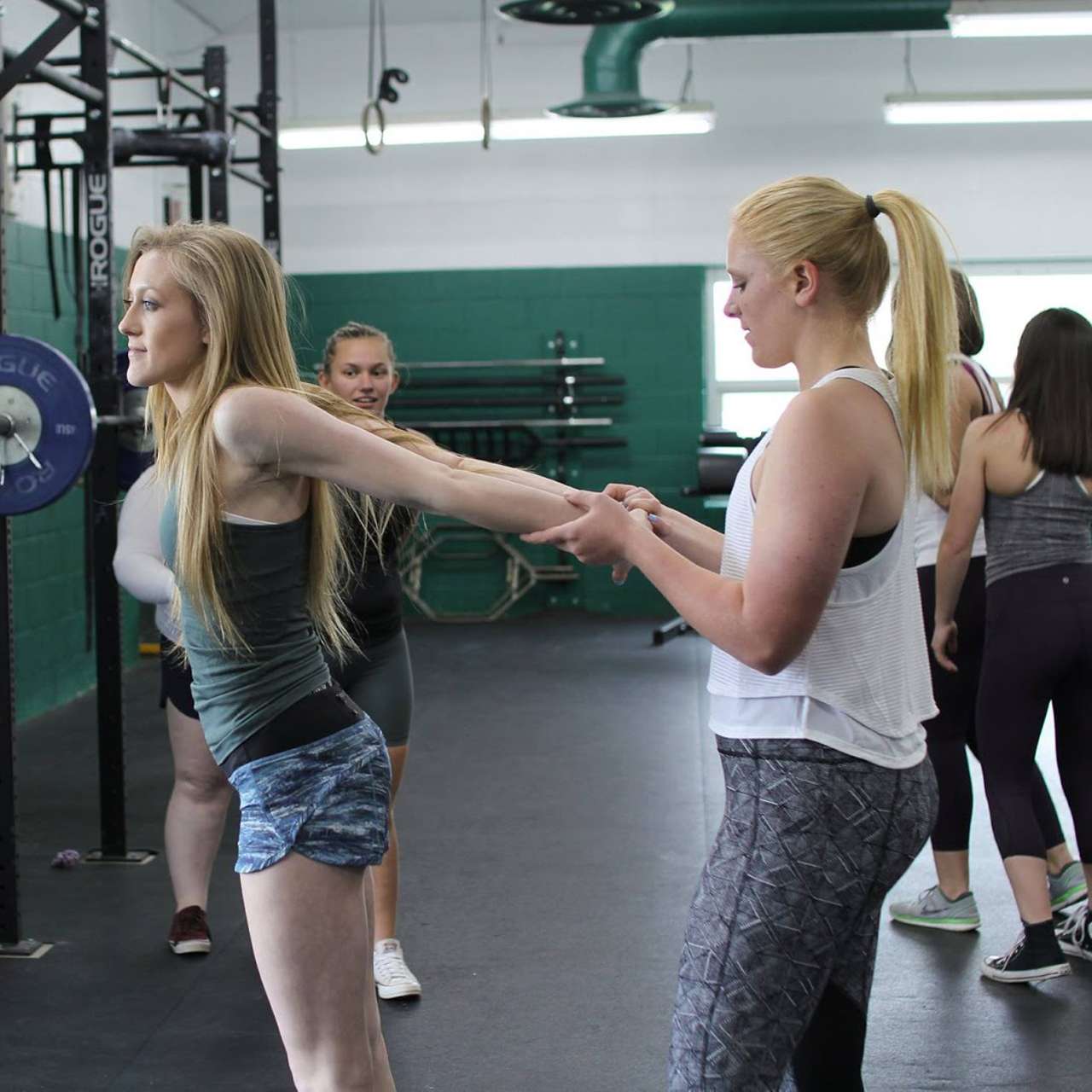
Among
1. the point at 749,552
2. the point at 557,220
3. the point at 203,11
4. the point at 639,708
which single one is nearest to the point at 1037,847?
the point at 749,552

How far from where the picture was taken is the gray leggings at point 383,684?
282 cm

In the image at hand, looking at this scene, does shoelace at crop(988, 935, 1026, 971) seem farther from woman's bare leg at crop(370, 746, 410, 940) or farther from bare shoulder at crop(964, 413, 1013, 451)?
woman's bare leg at crop(370, 746, 410, 940)

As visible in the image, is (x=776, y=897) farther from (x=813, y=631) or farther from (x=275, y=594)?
(x=275, y=594)

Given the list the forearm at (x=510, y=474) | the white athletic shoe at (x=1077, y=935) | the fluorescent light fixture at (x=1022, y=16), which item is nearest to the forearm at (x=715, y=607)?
the forearm at (x=510, y=474)

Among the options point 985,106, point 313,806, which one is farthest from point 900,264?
point 985,106

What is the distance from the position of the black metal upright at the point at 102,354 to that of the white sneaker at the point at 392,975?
1265 mm

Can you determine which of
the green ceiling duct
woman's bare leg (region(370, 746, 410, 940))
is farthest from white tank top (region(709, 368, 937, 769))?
the green ceiling duct

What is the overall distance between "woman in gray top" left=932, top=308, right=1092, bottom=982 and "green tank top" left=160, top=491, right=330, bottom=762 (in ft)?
6.13

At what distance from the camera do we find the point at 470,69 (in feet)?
30.9

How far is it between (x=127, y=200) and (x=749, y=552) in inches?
289

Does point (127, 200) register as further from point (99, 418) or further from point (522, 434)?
point (99, 418)

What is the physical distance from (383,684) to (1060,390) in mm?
1569

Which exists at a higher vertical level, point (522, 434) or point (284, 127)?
point (284, 127)

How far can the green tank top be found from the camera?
1.63 meters
